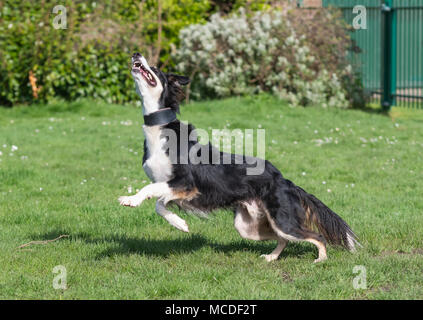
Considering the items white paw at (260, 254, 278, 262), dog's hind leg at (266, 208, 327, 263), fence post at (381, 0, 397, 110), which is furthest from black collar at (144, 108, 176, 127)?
fence post at (381, 0, 397, 110)

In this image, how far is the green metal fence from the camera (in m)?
13.9

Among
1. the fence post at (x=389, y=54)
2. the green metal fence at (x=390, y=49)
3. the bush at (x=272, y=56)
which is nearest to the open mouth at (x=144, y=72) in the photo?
the bush at (x=272, y=56)

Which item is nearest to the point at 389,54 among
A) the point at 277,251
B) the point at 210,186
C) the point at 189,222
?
the point at 189,222

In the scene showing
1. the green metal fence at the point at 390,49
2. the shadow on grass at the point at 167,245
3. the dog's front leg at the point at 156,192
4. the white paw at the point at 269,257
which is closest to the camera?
the dog's front leg at the point at 156,192

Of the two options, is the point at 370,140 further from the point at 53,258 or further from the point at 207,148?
the point at 53,258

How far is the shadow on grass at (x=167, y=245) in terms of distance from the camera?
5.14 metres

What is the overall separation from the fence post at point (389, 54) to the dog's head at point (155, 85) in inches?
415

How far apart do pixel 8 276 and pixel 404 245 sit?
130 inches

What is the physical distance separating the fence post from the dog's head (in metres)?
10.5

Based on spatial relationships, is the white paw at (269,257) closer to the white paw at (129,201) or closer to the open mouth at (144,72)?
the white paw at (129,201)

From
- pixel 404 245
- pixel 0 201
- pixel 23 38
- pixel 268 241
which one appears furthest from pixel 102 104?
pixel 404 245

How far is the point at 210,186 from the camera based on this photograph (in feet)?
15.7

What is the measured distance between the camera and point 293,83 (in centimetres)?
1352

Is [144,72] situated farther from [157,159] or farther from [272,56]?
[272,56]
